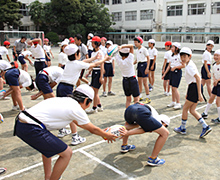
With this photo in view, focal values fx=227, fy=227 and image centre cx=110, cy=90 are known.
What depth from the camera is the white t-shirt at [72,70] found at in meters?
4.91

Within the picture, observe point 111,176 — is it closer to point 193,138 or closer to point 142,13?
point 193,138

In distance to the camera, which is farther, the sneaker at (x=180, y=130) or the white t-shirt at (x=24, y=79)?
the white t-shirt at (x=24, y=79)

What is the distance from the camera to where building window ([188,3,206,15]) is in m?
35.7

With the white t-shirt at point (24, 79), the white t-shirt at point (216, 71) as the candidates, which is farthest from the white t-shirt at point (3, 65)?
the white t-shirt at point (216, 71)

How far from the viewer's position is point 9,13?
3400 centimetres

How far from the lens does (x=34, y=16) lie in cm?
3856

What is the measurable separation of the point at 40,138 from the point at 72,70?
7.50 ft

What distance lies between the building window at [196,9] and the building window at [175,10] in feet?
5.07

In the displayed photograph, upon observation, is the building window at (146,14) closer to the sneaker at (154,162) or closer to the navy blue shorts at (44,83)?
the navy blue shorts at (44,83)

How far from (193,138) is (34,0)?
44.0m

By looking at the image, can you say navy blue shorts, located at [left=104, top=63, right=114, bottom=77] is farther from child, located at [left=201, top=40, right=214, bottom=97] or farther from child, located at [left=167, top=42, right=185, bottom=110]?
child, located at [left=201, top=40, right=214, bottom=97]

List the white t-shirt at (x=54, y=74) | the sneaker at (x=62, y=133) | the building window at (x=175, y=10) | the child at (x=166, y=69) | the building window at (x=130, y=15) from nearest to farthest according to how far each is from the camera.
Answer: the sneaker at (x=62, y=133), the white t-shirt at (x=54, y=74), the child at (x=166, y=69), the building window at (x=175, y=10), the building window at (x=130, y=15)

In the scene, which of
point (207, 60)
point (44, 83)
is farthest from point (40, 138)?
point (207, 60)

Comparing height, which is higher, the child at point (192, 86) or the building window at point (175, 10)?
the building window at point (175, 10)
